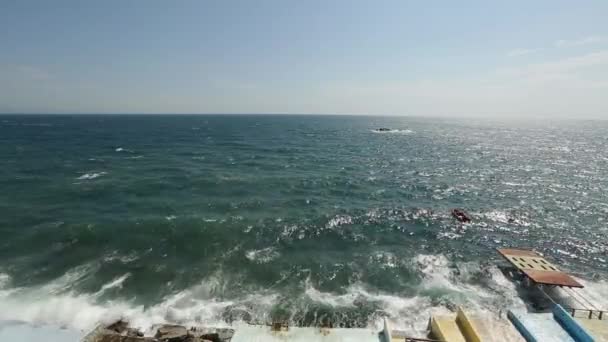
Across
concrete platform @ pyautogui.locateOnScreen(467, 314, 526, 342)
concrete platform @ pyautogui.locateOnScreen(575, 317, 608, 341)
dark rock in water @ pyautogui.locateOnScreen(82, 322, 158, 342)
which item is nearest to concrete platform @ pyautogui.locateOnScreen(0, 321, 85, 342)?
dark rock in water @ pyautogui.locateOnScreen(82, 322, 158, 342)

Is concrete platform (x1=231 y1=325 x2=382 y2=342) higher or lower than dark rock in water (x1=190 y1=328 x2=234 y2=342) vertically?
higher

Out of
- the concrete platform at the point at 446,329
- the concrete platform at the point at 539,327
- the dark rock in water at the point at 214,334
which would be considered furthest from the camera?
the dark rock in water at the point at 214,334

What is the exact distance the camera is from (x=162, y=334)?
20.6 metres

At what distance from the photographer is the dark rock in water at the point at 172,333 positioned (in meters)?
20.1

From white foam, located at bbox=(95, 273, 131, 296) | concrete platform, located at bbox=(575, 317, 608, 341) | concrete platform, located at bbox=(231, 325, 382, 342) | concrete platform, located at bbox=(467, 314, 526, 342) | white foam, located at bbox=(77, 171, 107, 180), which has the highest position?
white foam, located at bbox=(77, 171, 107, 180)

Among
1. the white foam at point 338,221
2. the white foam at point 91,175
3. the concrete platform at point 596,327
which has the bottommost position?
the white foam at point 338,221

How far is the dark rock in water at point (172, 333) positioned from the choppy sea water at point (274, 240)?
2650 mm

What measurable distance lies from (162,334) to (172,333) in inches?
25.7

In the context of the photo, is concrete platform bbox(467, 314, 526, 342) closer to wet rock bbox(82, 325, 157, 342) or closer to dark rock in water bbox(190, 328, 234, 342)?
dark rock in water bbox(190, 328, 234, 342)

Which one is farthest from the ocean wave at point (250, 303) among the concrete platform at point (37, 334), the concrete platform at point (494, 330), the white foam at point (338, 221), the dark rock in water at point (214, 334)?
the white foam at point (338, 221)

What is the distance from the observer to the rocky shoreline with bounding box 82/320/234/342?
18969 mm

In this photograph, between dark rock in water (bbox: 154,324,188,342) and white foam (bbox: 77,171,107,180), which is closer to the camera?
dark rock in water (bbox: 154,324,188,342)

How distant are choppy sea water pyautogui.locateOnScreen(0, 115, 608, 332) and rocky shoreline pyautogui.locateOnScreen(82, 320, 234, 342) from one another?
2.39 m

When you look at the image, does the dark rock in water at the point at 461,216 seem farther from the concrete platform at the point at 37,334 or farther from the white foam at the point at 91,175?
the white foam at the point at 91,175
